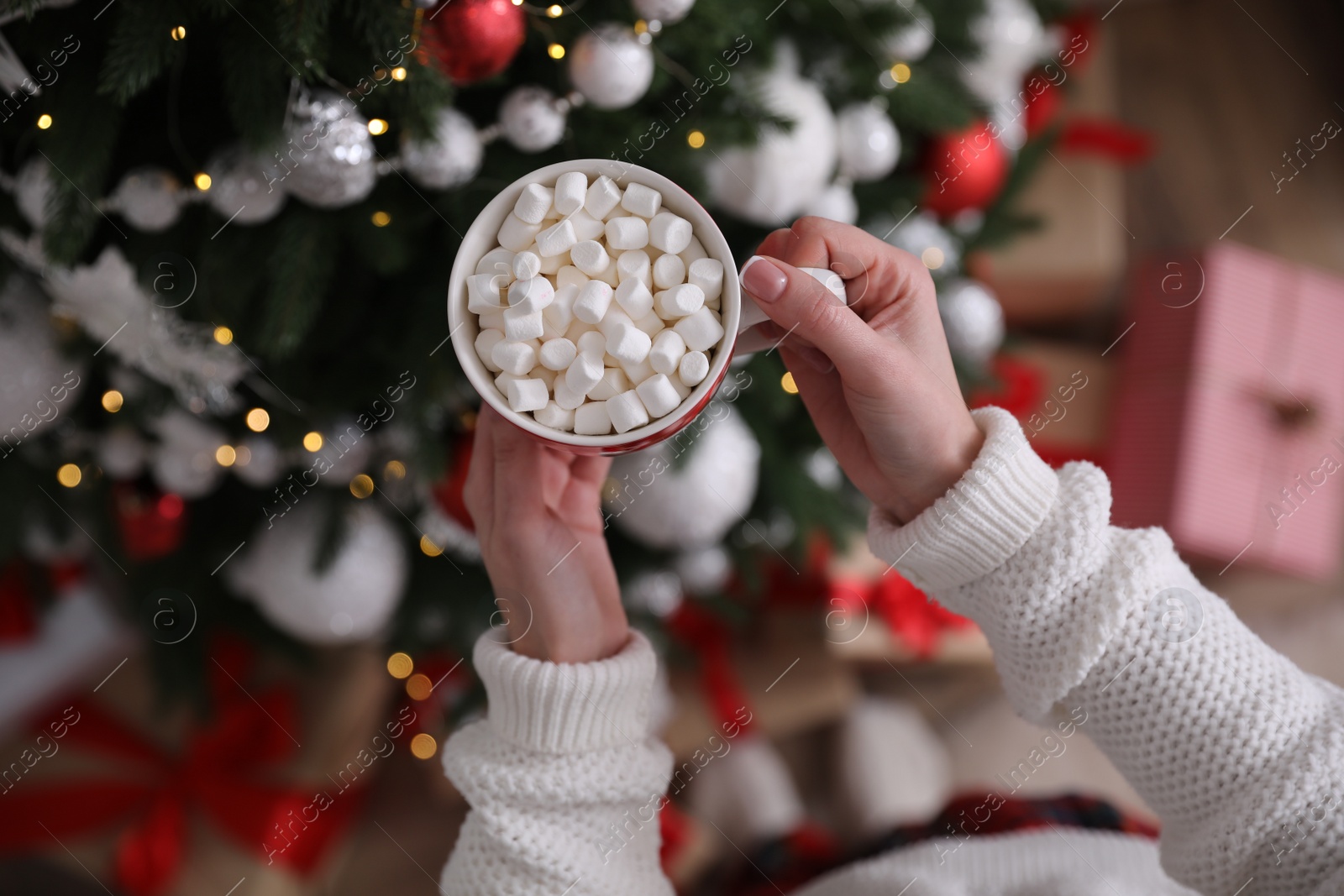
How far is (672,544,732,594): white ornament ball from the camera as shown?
1.11 metres

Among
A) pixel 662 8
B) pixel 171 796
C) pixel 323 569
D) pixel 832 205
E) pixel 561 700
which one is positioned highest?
pixel 662 8

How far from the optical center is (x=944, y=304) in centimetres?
104

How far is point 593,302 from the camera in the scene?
0.55 metres

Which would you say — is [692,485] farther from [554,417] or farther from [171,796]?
[171,796]

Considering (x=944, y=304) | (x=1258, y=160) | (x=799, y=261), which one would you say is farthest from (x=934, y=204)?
(x=1258, y=160)

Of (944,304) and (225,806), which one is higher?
(944,304)

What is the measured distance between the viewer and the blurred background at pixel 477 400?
0.69 meters

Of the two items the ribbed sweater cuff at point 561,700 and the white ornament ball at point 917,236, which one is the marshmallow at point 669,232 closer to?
the ribbed sweater cuff at point 561,700

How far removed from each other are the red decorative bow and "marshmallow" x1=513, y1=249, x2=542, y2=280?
96 centimetres

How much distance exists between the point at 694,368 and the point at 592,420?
0.07 m

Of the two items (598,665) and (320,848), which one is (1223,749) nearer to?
(598,665)

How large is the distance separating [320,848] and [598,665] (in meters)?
0.92

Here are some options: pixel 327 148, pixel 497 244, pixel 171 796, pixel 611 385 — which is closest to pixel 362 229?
pixel 327 148

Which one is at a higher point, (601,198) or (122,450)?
(601,198)
